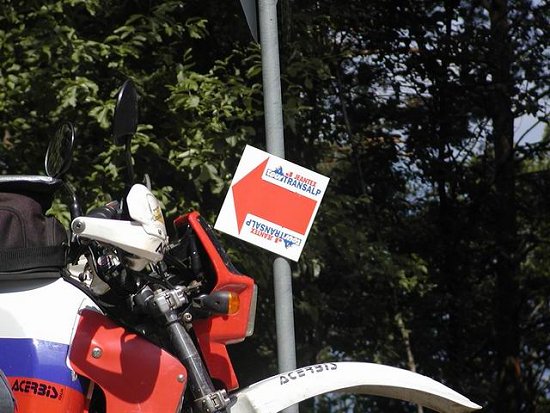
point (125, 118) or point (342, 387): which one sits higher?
point (125, 118)

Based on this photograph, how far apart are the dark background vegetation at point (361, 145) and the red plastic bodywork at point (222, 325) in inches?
137

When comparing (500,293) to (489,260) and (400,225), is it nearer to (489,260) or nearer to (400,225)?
(489,260)

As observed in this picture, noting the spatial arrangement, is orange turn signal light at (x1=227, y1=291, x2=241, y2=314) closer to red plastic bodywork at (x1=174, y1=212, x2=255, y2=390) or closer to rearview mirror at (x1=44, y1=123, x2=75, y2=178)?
red plastic bodywork at (x1=174, y1=212, x2=255, y2=390)

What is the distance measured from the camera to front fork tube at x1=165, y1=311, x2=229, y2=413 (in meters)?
3.23

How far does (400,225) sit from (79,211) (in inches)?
288

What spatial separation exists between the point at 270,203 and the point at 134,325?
942 mm

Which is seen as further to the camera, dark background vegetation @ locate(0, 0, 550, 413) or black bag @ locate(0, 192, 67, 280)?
dark background vegetation @ locate(0, 0, 550, 413)

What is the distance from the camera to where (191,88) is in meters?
7.07

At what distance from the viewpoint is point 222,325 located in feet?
11.0

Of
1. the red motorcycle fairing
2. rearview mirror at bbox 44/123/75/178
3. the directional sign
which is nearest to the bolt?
the red motorcycle fairing

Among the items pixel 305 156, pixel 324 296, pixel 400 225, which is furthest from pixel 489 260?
pixel 305 156

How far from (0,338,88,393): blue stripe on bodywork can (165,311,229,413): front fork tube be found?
0.96 feet

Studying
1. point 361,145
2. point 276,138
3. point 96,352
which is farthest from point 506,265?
point 96,352

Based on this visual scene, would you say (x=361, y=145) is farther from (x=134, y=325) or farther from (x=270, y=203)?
(x=134, y=325)
